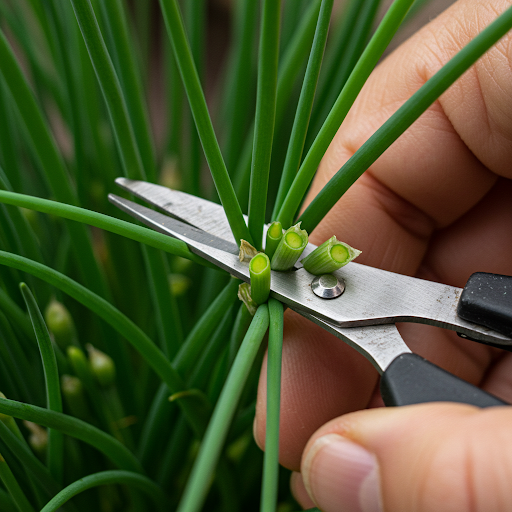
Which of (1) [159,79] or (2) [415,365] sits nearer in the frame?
(2) [415,365]

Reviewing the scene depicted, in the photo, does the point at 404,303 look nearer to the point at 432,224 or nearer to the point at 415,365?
the point at 415,365

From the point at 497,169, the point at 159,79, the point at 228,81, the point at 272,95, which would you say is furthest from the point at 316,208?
the point at 159,79

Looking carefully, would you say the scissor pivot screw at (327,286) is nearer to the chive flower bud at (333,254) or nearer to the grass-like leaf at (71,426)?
the chive flower bud at (333,254)

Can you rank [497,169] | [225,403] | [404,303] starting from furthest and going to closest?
[497,169] < [404,303] < [225,403]

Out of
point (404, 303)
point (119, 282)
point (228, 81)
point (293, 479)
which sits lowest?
point (293, 479)

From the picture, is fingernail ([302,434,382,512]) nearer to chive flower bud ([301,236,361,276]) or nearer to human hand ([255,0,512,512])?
human hand ([255,0,512,512])

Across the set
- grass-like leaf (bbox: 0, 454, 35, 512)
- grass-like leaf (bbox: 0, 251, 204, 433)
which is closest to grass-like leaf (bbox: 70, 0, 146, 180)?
grass-like leaf (bbox: 0, 251, 204, 433)
